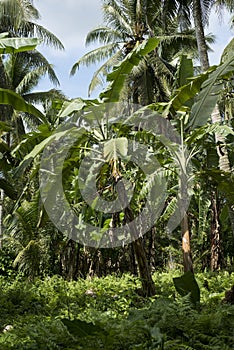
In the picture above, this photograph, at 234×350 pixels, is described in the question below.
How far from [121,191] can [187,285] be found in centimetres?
239

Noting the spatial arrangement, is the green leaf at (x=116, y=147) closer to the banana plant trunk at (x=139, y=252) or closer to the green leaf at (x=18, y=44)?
the banana plant trunk at (x=139, y=252)

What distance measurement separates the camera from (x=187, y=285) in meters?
3.58

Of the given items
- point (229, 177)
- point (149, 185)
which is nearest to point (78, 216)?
point (149, 185)

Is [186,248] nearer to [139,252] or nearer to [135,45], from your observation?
[139,252]

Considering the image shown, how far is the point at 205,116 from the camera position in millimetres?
4445

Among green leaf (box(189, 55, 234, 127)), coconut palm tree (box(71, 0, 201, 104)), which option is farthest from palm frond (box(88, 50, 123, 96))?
green leaf (box(189, 55, 234, 127))

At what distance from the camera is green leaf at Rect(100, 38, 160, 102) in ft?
18.5

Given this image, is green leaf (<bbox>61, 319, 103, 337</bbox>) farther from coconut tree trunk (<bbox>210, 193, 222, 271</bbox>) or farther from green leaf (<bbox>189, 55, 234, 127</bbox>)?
coconut tree trunk (<bbox>210, 193, 222, 271</bbox>)

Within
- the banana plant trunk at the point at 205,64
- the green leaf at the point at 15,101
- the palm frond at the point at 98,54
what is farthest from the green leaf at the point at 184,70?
the palm frond at the point at 98,54

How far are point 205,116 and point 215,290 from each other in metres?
3.91

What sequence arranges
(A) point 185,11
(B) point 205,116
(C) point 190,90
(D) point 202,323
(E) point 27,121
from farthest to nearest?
(E) point 27,121, (A) point 185,11, (C) point 190,90, (B) point 205,116, (D) point 202,323

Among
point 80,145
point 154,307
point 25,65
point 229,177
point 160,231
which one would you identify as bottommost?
point 160,231

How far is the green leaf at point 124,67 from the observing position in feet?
18.5

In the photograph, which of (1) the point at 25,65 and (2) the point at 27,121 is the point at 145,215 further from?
(1) the point at 25,65
